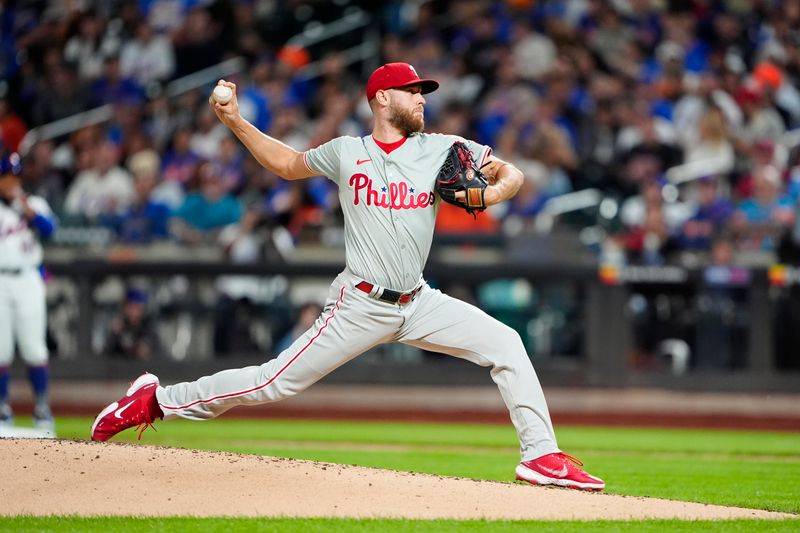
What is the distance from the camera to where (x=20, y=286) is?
10.2 m

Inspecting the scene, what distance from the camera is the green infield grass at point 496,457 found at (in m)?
5.21

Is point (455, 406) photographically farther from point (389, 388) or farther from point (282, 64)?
point (282, 64)

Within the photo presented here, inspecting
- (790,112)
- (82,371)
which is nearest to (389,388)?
(82,371)

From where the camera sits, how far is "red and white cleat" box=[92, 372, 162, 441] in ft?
20.1

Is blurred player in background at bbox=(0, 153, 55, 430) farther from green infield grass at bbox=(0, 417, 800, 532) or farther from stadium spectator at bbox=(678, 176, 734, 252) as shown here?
stadium spectator at bbox=(678, 176, 734, 252)

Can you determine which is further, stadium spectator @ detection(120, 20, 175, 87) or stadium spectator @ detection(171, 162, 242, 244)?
stadium spectator @ detection(120, 20, 175, 87)

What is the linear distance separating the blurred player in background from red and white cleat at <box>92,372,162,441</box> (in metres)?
4.04

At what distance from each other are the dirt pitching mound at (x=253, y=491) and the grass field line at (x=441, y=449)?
11.3 feet

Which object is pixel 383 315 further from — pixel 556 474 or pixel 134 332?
pixel 134 332

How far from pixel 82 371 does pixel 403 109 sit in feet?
27.1

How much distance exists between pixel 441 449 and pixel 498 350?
383 centimetres

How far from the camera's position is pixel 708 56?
51.9ft

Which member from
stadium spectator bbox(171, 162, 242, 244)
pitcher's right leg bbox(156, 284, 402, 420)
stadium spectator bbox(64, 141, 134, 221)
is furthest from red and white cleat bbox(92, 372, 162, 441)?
stadium spectator bbox(64, 141, 134, 221)

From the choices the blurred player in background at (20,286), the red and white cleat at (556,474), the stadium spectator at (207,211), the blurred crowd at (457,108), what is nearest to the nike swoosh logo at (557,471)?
the red and white cleat at (556,474)
